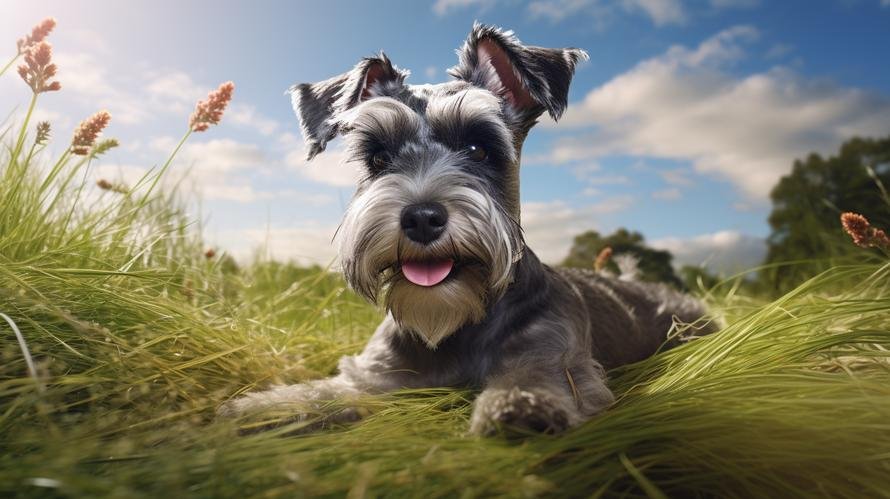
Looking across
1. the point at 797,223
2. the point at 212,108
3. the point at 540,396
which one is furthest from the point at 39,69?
the point at 797,223

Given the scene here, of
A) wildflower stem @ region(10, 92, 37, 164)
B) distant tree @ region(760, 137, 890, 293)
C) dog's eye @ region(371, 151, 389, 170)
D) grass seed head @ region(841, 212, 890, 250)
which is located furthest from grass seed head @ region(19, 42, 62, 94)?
distant tree @ region(760, 137, 890, 293)

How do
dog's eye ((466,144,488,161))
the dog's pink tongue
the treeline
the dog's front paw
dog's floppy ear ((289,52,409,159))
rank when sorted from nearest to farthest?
the dog's front paw
the dog's pink tongue
dog's eye ((466,144,488,161))
dog's floppy ear ((289,52,409,159))
the treeline

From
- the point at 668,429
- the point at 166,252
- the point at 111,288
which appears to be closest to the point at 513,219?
the point at 668,429

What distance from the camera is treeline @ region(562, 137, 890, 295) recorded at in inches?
437

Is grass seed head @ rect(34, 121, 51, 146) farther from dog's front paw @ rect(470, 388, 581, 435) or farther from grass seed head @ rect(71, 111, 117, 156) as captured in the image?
dog's front paw @ rect(470, 388, 581, 435)

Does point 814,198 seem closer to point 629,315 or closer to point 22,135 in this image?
point 629,315

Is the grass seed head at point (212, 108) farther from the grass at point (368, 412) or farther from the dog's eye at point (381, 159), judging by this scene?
the dog's eye at point (381, 159)

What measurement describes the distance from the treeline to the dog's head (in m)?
6.26

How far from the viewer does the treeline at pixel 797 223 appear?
11.1 meters

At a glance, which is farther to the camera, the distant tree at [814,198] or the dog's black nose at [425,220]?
the distant tree at [814,198]

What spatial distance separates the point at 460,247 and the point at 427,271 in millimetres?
302

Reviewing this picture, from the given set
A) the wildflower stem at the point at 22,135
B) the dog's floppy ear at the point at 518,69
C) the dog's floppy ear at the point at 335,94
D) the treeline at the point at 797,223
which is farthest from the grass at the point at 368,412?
the treeline at the point at 797,223

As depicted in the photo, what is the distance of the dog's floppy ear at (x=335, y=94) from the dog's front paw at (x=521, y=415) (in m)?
2.22

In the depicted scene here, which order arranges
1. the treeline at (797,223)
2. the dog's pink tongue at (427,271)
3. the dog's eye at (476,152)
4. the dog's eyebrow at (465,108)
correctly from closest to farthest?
1. the dog's pink tongue at (427,271)
2. the dog's eyebrow at (465,108)
3. the dog's eye at (476,152)
4. the treeline at (797,223)
